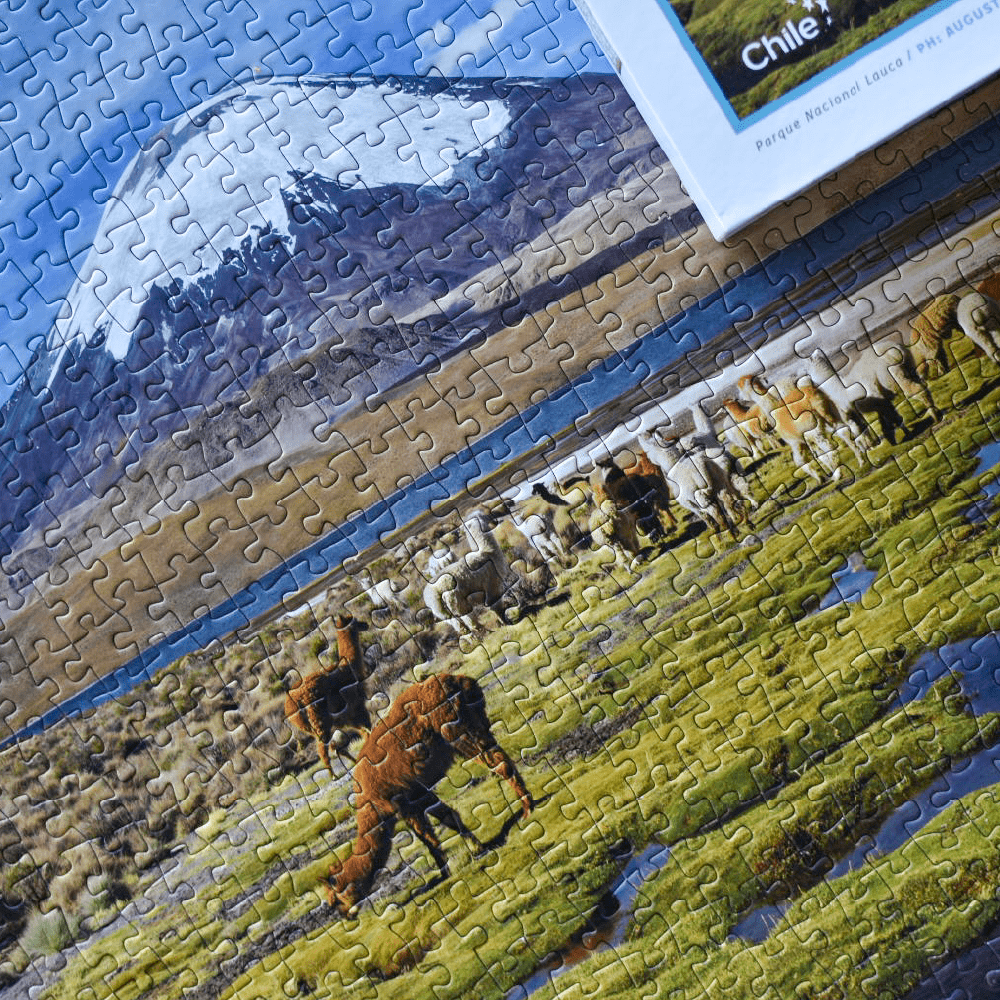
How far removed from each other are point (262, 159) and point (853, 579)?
1689mm

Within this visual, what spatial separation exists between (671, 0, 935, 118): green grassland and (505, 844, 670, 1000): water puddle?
1716 mm

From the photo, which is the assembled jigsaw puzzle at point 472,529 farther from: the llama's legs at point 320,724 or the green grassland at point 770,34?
the green grassland at point 770,34

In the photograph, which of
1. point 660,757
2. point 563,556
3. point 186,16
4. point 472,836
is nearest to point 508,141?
point 186,16

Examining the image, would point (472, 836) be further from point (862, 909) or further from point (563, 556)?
point (862, 909)

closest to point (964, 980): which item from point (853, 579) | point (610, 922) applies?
point (610, 922)

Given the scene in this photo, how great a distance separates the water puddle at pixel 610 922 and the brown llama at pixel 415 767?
0.29 metres

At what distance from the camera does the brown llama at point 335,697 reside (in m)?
1.95

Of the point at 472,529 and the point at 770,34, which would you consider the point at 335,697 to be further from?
the point at 770,34

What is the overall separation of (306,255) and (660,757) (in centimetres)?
143

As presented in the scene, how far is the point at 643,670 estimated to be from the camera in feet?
6.49

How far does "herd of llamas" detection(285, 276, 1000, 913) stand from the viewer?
1953 mm

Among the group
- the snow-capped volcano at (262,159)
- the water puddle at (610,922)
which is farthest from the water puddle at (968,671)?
the snow-capped volcano at (262,159)

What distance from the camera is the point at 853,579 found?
2.00m

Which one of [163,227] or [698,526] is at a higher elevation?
[163,227]
